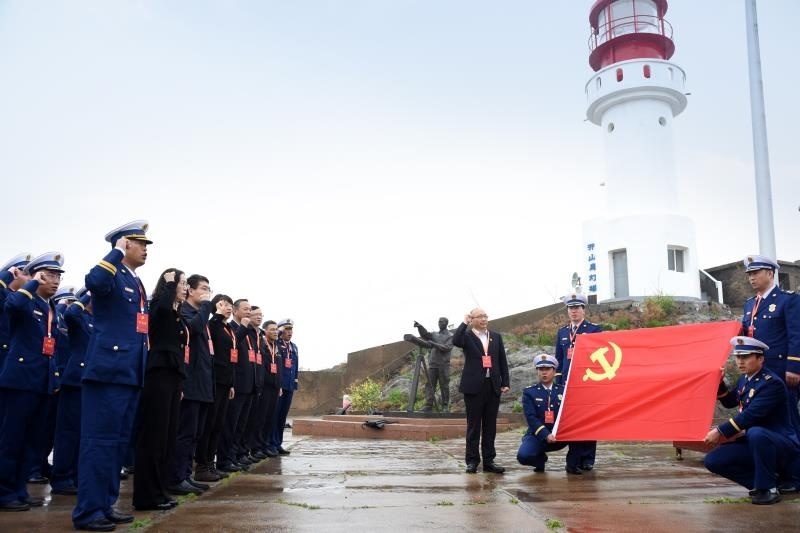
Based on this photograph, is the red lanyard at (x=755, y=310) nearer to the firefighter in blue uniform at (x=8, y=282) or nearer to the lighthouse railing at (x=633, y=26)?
the firefighter in blue uniform at (x=8, y=282)

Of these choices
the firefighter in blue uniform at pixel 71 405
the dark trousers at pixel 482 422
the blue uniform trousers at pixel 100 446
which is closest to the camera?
the blue uniform trousers at pixel 100 446

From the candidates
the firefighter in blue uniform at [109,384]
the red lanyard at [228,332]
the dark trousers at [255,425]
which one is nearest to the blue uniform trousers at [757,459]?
the firefighter in blue uniform at [109,384]

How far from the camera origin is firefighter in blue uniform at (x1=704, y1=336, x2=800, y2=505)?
17.9 feet

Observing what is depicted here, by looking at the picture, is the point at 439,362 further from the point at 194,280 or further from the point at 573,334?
the point at 194,280

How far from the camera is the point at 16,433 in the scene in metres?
5.45

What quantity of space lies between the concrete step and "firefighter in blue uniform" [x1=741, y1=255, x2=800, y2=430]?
22.4 ft

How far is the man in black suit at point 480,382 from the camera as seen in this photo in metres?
7.64

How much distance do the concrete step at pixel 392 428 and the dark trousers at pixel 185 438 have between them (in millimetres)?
6845

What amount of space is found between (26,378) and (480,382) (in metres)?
4.50

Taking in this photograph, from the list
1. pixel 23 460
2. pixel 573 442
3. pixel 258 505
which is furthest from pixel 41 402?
pixel 573 442

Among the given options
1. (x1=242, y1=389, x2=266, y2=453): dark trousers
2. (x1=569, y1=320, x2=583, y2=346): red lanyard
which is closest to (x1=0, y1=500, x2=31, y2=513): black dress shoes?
(x1=242, y1=389, x2=266, y2=453): dark trousers

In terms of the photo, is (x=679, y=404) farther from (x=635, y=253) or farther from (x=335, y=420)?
(x=635, y=253)

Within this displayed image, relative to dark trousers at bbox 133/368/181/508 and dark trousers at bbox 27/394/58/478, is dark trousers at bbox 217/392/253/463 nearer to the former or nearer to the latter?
dark trousers at bbox 27/394/58/478

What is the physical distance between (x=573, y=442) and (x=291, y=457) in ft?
13.2
